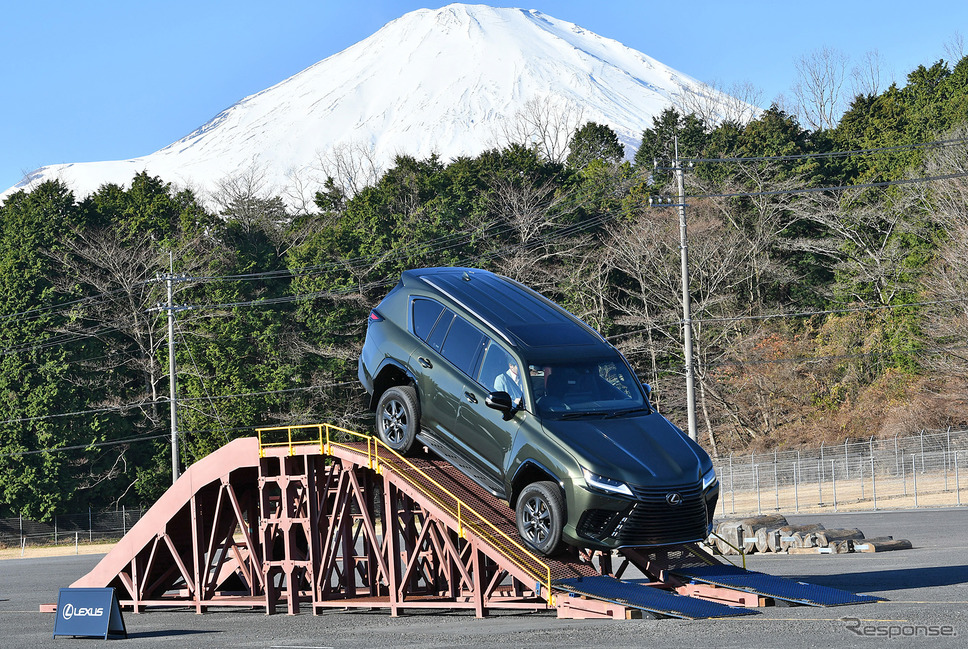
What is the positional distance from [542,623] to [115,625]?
6890 millimetres

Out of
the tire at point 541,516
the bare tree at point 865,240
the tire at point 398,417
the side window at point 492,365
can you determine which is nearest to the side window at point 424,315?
the tire at point 398,417

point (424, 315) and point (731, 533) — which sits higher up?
point (424, 315)

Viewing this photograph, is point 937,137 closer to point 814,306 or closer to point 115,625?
point 814,306

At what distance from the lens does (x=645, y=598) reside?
1502 centimetres

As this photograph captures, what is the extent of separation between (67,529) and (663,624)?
167ft

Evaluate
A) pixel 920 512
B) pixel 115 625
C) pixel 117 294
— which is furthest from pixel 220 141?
pixel 115 625

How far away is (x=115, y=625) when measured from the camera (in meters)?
18.2

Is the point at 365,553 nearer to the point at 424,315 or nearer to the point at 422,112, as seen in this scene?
the point at 424,315

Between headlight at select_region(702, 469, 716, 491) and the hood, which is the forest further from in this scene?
the hood

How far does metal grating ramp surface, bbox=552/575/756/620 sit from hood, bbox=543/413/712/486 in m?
1.42

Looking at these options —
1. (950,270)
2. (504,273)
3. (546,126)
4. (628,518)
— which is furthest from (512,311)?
(546,126)

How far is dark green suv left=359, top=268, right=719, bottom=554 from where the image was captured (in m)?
15.4

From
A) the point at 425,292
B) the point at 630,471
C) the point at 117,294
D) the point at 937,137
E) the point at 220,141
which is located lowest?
the point at 630,471

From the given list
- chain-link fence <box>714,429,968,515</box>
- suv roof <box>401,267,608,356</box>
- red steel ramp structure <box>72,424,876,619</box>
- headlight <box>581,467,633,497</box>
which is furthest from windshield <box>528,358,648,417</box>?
chain-link fence <box>714,429,968,515</box>
